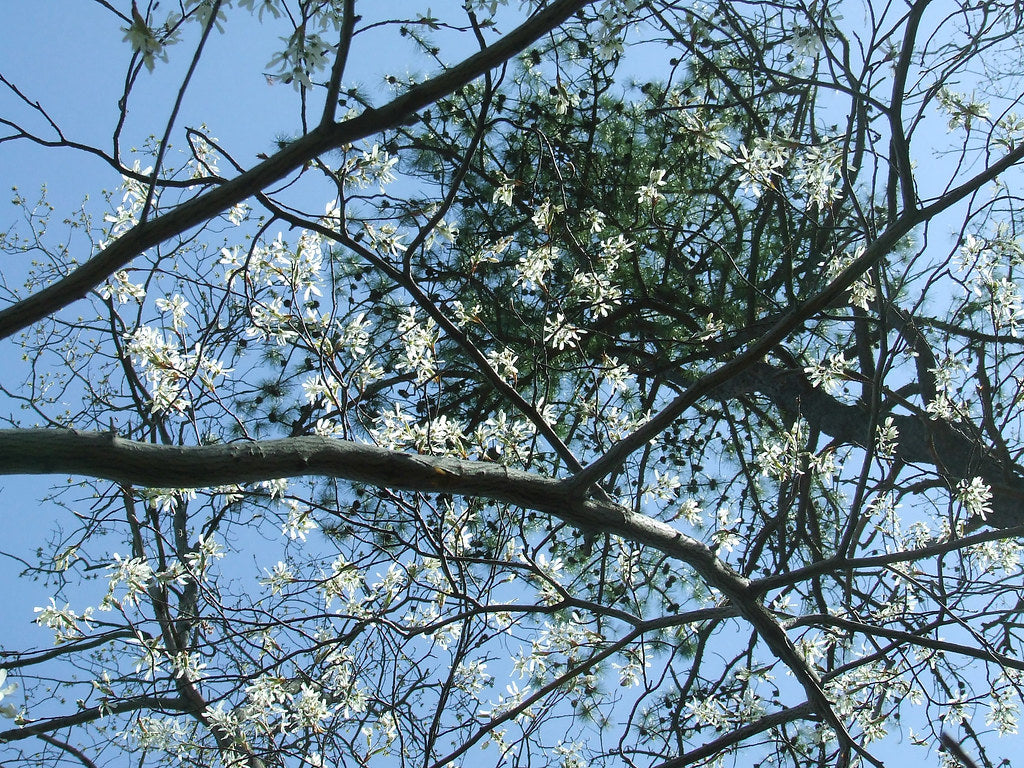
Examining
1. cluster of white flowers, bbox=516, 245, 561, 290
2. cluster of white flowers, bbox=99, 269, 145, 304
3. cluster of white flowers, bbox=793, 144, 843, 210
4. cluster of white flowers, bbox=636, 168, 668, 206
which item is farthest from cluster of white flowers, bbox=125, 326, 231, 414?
cluster of white flowers, bbox=793, 144, 843, 210

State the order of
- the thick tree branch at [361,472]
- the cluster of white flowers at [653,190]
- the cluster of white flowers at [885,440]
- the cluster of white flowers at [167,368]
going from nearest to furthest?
1. the thick tree branch at [361,472]
2. the cluster of white flowers at [167,368]
3. the cluster of white flowers at [653,190]
4. the cluster of white flowers at [885,440]

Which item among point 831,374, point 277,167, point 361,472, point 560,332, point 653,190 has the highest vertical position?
point 653,190

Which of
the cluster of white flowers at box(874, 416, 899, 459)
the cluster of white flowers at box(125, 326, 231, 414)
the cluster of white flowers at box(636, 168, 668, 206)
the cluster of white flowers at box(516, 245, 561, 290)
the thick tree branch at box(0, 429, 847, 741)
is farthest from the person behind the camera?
the cluster of white flowers at box(874, 416, 899, 459)

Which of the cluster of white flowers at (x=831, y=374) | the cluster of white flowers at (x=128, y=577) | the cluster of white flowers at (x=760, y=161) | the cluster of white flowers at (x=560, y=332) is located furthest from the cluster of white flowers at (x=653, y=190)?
the cluster of white flowers at (x=128, y=577)

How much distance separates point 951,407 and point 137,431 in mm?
3546

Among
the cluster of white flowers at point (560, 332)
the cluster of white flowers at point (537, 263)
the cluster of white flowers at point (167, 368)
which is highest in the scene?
the cluster of white flowers at point (537, 263)

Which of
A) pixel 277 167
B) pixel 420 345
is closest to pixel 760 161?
pixel 420 345

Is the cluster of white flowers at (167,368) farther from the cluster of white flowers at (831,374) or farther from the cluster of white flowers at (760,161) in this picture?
the cluster of white flowers at (831,374)

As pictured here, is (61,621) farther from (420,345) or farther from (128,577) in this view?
(420,345)

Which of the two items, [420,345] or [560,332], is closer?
[420,345]

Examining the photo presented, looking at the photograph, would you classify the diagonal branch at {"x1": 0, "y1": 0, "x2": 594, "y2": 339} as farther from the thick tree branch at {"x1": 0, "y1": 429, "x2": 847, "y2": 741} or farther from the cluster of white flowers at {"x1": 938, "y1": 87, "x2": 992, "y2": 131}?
the cluster of white flowers at {"x1": 938, "y1": 87, "x2": 992, "y2": 131}

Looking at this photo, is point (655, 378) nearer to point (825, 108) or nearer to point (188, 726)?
point (825, 108)

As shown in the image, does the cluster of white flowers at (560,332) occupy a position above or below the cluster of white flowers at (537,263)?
below

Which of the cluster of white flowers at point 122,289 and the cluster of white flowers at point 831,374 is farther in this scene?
the cluster of white flowers at point 831,374
